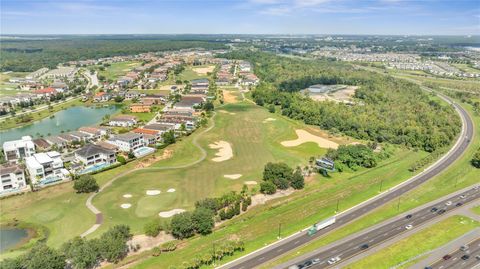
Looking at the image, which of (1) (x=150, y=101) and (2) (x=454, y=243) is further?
(1) (x=150, y=101)

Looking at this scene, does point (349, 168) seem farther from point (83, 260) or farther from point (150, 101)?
point (150, 101)

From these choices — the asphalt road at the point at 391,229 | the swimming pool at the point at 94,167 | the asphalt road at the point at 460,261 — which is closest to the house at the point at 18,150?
the swimming pool at the point at 94,167

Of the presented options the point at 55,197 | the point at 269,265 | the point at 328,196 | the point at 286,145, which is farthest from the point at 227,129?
the point at 269,265

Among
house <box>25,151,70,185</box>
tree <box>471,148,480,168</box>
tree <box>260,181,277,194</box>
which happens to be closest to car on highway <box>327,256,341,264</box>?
tree <box>260,181,277,194</box>

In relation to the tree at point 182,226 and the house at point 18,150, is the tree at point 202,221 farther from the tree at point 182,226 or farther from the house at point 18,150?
the house at point 18,150

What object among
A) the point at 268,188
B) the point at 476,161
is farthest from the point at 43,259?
the point at 476,161
